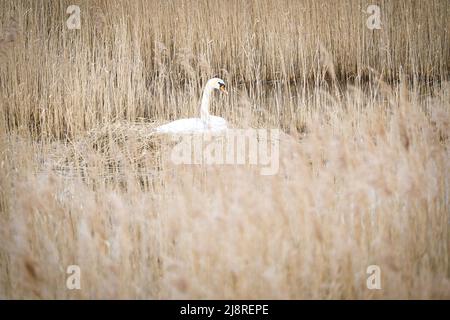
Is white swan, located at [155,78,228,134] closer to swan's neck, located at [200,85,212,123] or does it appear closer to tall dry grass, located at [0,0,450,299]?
swan's neck, located at [200,85,212,123]

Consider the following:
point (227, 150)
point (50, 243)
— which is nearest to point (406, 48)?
point (227, 150)

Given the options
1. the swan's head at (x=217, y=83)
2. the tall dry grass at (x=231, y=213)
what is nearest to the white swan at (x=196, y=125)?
the tall dry grass at (x=231, y=213)

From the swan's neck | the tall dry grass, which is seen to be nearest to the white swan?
the swan's neck

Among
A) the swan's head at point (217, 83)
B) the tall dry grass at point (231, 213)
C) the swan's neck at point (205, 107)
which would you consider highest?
the swan's head at point (217, 83)

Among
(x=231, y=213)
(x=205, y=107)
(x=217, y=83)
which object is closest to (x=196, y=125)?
(x=205, y=107)

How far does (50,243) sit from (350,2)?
3606mm

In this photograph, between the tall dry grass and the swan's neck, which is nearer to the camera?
the tall dry grass

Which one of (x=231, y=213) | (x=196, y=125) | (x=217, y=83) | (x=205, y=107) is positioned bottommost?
(x=231, y=213)

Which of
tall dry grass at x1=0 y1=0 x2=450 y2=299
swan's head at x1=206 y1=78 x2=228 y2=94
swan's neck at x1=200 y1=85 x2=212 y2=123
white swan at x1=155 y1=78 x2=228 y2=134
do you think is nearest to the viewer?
tall dry grass at x1=0 y1=0 x2=450 y2=299

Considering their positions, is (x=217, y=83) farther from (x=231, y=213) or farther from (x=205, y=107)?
(x=231, y=213)

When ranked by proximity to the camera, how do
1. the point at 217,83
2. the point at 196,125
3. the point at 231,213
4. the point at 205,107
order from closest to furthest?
1. the point at 231,213
2. the point at 196,125
3. the point at 205,107
4. the point at 217,83

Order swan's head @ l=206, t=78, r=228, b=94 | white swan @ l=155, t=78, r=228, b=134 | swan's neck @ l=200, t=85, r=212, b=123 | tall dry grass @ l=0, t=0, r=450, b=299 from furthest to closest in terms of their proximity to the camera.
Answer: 1. swan's head @ l=206, t=78, r=228, b=94
2. swan's neck @ l=200, t=85, r=212, b=123
3. white swan @ l=155, t=78, r=228, b=134
4. tall dry grass @ l=0, t=0, r=450, b=299

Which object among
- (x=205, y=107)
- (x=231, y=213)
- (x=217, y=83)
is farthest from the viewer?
(x=217, y=83)

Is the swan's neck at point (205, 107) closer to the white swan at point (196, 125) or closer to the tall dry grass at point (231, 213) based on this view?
the white swan at point (196, 125)
